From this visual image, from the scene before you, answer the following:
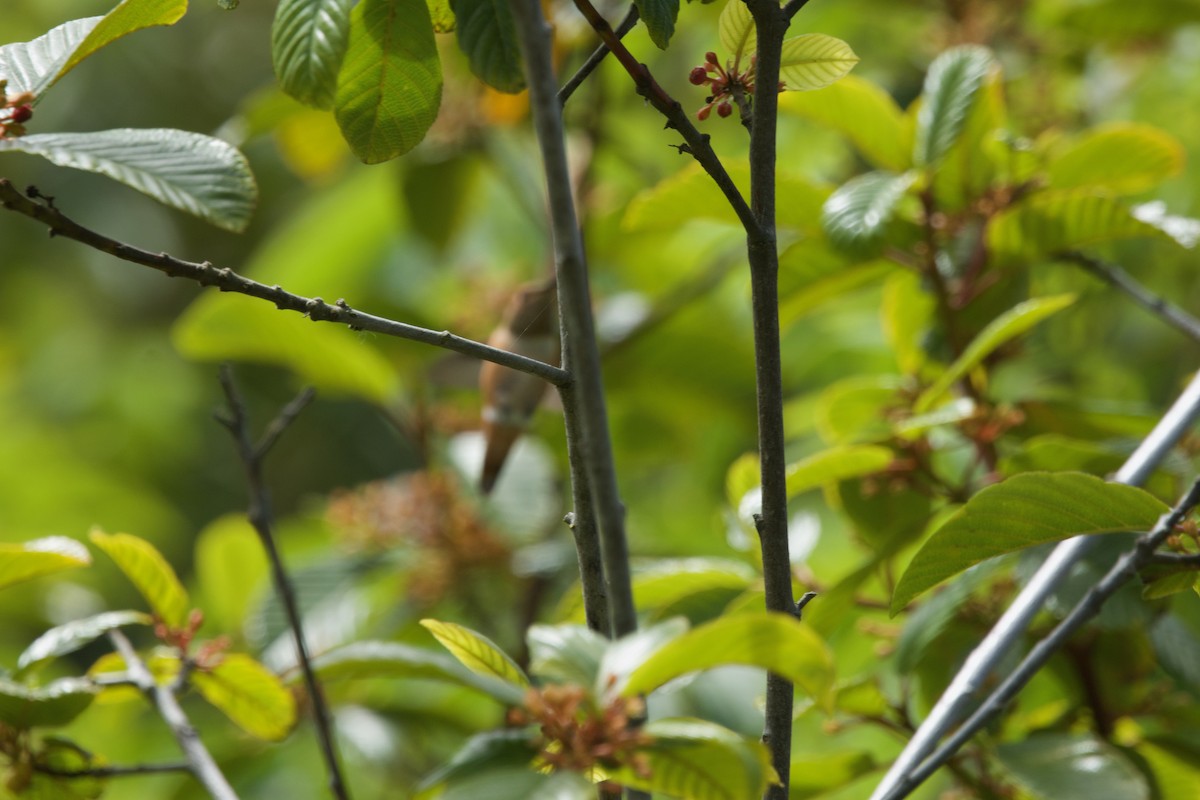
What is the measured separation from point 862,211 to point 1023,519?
42 centimetres

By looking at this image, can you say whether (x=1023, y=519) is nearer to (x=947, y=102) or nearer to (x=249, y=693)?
(x=947, y=102)

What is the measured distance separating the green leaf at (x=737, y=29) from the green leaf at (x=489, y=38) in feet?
0.41

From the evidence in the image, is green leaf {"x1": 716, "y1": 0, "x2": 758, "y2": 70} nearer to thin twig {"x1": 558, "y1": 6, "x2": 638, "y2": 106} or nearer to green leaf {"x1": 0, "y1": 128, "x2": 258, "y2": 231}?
thin twig {"x1": 558, "y1": 6, "x2": 638, "y2": 106}

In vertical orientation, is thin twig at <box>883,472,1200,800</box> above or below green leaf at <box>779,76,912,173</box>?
below

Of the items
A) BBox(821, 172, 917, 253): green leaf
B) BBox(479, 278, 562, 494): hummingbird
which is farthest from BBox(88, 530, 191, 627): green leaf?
BBox(821, 172, 917, 253): green leaf

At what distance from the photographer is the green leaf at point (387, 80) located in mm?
679

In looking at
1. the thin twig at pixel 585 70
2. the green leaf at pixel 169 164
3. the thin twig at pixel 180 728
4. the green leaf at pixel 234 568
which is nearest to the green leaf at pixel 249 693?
the thin twig at pixel 180 728

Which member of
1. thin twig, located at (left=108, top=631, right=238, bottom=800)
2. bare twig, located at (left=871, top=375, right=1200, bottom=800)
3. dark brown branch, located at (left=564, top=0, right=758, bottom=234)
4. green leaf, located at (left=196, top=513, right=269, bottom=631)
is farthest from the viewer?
green leaf, located at (left=196, top=513, right=269, bottom=631)

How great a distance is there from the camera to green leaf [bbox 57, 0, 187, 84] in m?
0.67

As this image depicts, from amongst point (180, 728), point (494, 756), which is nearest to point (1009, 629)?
point (494, 756)

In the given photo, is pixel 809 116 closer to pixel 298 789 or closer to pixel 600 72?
pixel 600 72

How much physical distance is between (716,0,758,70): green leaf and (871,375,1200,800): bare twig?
41cm

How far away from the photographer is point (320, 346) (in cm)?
157

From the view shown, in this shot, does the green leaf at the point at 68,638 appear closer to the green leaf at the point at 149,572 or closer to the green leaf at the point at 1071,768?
the green leaf at the point at 149,572
